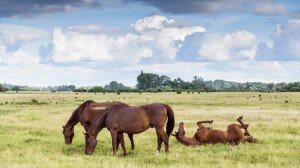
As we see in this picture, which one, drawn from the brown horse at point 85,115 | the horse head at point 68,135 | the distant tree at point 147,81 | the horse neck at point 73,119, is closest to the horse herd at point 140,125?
the brown horse at point 85,115

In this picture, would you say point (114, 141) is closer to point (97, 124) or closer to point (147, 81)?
point (97, 124)

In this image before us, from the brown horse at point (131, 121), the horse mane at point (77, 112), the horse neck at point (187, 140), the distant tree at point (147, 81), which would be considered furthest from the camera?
the distant tree at point (147, 81)

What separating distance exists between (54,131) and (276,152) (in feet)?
42.3

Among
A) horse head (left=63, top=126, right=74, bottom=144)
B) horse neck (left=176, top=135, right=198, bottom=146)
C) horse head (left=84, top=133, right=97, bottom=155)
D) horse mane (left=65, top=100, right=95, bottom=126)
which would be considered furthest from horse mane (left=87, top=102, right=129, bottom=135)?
horse neck (left=176, top=135, right=198, bottom=146)

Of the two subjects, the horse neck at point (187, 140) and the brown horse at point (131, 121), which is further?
the horse neck at point (187, 140)

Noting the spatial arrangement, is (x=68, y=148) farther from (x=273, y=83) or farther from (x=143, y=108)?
(x=273, y=83)

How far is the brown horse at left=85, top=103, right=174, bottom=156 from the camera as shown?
50.5 ft

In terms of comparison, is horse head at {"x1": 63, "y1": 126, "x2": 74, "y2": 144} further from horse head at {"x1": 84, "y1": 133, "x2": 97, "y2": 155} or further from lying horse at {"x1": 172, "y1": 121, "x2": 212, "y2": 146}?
lying horse at {"x1": 172, "y1": 121, "x2": 212, "y2": 146}

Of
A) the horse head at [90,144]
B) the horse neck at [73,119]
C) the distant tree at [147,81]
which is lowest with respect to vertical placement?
the horse head at [90,144]

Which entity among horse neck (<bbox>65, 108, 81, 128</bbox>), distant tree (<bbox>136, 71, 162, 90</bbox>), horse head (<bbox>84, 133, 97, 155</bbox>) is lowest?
horse head (<bbox>84, 133, 97, 155</bbox>)

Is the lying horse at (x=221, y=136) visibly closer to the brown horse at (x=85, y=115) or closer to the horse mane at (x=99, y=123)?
the horse mane at (x=99, y=123)

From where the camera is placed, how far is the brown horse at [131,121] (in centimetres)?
1538

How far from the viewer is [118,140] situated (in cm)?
1616

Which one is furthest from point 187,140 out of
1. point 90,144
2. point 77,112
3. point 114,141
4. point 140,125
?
point 77,112
